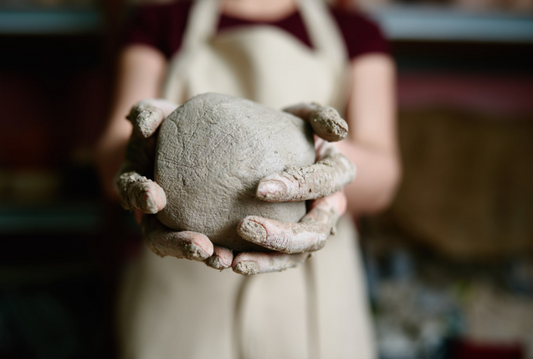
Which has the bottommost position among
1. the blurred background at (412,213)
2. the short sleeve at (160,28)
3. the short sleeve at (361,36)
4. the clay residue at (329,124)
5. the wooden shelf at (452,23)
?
the blurred background at (412,213)

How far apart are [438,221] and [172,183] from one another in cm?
127

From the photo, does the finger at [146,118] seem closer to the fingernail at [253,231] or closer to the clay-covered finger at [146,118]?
the clay-covered finger at [146,118]

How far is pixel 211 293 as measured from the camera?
0.93 m

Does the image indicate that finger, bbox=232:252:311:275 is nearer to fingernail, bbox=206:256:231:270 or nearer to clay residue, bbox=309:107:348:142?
fingernail, bbox=206:256:231:270

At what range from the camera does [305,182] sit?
1.60 feet

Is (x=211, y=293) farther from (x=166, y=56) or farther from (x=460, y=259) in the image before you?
(x=460, y=259)

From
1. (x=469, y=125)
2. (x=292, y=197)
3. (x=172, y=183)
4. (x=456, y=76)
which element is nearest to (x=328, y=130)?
(x=292, y=197)

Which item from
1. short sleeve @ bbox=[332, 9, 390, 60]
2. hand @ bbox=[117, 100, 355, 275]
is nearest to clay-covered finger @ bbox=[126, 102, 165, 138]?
hand @ bbox=[117, 100, 355, 275]

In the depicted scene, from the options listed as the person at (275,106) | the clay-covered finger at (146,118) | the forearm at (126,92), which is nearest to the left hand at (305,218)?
the clay-covered finger at (146,118)

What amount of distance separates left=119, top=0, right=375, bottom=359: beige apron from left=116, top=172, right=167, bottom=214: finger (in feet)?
1.53

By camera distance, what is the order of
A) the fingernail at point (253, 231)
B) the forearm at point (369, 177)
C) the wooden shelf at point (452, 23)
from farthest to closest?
the wooden shelf at point (452, 23) → the forearm at point (369, 177) → the fingernail at point (253, 231)

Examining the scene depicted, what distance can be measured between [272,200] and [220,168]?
0.09 metres

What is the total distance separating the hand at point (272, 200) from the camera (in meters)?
0.47

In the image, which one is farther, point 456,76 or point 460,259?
point 456,76
